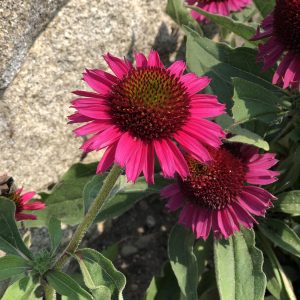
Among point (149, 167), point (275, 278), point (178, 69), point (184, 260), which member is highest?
point (178, 69)

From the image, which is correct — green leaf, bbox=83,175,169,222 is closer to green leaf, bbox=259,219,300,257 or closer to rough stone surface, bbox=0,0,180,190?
rough stone surface, bbox=0,0,180,190

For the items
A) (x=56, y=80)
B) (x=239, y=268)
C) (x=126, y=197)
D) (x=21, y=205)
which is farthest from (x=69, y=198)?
(x=239, y=268)

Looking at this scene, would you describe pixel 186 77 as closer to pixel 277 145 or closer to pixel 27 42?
pixel 27 42

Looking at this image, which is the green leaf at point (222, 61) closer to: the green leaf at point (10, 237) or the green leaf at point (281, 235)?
the green leaf at point (281, 235)

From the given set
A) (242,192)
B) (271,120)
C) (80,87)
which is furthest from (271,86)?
(80,87)

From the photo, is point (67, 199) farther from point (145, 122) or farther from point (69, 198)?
point (145, 122)

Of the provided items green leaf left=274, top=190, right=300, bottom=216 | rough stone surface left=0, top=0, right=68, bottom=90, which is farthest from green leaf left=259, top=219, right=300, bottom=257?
rough stone surface left=0, top=0, right=68, bottom=90
